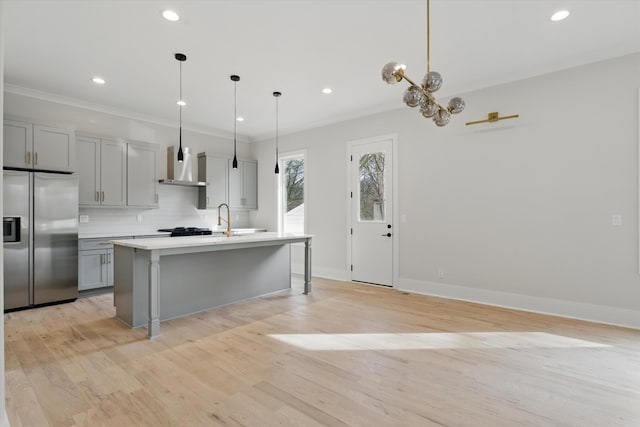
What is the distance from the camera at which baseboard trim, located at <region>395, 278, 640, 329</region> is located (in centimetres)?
339

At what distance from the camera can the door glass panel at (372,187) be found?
5285mm

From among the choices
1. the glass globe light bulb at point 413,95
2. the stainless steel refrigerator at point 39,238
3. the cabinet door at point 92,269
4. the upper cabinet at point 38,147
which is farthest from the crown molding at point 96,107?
the glass globe light bulb at point 413,95

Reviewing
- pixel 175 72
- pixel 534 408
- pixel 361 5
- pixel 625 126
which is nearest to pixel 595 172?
pixel 625 126

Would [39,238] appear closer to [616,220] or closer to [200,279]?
[200,279]

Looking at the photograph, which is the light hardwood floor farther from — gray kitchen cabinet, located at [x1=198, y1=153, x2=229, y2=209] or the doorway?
gray kitchen cabinet, located at [x1=198, y1=153, x2=229, y2=209]

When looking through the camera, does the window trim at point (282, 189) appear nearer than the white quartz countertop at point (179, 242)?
No

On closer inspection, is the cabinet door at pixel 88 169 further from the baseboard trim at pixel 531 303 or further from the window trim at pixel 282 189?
the baseboard trim at pixel 531 303

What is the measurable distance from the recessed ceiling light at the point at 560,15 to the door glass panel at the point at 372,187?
2725 mm

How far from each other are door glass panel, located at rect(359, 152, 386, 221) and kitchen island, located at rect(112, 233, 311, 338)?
127 centimetres

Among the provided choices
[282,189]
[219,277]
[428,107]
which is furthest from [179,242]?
[282,189]

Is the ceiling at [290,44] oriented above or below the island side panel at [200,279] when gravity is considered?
above

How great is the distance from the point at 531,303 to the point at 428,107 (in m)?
2.92

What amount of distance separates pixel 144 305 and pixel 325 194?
11.3ft

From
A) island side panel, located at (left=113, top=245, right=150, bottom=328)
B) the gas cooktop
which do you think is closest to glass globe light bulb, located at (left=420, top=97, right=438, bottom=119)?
island side panel, located at (left=113, top=245, right=150, bottom=328)
